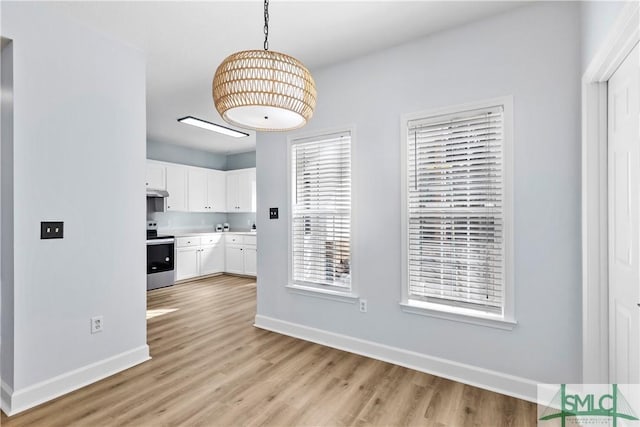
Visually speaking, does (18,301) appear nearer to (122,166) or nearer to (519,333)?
(122,166)

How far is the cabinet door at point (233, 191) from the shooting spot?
6887 mm

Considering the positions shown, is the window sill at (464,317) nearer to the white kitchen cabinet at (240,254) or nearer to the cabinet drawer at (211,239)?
the white kitchen cabinet at (240,254)

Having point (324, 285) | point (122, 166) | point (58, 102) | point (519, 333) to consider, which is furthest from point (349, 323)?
point (58, 102)

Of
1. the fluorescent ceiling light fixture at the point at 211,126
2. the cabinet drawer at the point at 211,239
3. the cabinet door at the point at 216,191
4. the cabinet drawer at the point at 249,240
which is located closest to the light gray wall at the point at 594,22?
the fluorescent ceiling light fixture at the point at 211,126

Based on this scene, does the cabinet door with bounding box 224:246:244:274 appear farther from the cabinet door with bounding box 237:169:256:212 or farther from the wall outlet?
the wall outlet

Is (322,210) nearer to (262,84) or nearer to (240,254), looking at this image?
(262,84)

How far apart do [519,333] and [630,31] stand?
5.92 feet

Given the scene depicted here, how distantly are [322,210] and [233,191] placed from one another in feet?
14.0

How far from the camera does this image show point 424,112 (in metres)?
2.56

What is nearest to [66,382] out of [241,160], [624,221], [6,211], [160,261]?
[6,211]

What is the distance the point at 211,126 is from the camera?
5.05 metres

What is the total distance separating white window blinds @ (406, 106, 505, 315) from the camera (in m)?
2.31

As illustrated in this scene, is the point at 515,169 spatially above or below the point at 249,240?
above

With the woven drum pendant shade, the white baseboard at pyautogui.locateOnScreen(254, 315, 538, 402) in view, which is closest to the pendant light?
the woven drum pendant shade
